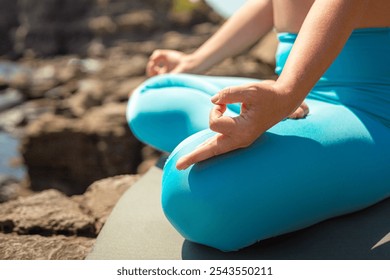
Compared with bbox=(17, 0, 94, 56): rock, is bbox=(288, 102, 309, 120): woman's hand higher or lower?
higher

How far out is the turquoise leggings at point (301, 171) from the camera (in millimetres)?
973

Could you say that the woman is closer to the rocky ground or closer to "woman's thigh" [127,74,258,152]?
"woman's thigh" [127,74,258,152]

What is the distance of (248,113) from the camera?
91 cm

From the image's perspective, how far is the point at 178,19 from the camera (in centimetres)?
2703

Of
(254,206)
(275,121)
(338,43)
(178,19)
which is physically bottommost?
(178,19)

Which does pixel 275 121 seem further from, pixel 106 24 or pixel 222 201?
pixel 106 24

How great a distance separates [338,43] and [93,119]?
13.2 ft

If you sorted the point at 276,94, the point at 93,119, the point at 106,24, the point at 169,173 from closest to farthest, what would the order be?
the point at 276,94 → the point at 169,173 → the point at 93,119 → the point at 106,24

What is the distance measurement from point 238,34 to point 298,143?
0.65 metres

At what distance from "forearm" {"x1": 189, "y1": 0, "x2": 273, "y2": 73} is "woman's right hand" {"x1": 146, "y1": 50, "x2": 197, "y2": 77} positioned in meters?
0.03

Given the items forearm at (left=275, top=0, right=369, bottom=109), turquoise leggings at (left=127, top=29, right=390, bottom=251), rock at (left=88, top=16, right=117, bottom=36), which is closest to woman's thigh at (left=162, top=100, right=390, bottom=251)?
turquoise leggings at (left=127, top=29, right=390, bottom=251)

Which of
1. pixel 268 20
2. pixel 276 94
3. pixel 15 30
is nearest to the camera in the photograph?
pixel 276 94

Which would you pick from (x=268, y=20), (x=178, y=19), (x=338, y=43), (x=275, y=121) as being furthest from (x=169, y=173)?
(x=178, y=19)

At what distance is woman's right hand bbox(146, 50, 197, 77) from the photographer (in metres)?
1.71
